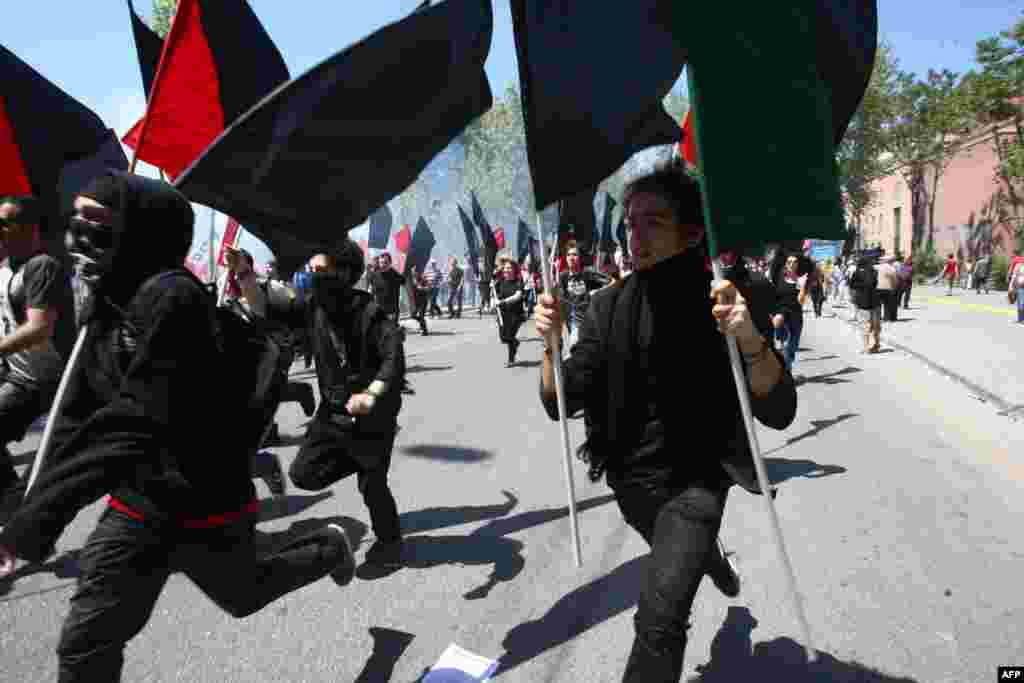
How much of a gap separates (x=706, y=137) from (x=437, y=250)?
84.3 feet

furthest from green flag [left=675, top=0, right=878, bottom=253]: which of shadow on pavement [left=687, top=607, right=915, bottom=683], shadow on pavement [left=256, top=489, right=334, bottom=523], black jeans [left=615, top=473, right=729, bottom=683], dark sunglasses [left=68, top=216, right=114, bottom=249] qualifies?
shadow on pavement [left=256, top=489, right=334, bottom=523]

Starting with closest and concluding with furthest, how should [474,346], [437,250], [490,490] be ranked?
[490,490] → [474,346] → [437,250]

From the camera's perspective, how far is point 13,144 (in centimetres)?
429

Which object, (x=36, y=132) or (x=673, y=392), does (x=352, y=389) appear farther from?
(x=36, y=132)

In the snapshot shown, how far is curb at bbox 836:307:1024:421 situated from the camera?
768 cm

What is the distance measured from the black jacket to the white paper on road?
105 centimetres

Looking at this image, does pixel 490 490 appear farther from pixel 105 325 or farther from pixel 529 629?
pixel 105 325

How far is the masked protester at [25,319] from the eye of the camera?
382 cm

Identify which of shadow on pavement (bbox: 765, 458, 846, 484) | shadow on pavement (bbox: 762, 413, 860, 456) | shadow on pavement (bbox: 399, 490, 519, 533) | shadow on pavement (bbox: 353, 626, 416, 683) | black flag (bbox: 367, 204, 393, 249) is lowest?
shadow on pavement (bbox: 762, 413, 860, 456)

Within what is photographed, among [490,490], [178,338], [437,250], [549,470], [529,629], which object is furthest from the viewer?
[437,250]

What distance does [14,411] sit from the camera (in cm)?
403

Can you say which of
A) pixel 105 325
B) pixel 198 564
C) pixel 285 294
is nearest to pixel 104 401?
pixel 105 325

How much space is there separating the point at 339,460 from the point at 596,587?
4.90ft

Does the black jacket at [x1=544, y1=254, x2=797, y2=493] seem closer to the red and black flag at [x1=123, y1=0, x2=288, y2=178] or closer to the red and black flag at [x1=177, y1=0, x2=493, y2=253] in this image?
the red and black flag at [x1=177, y1=0, x2=493, y2=253]
